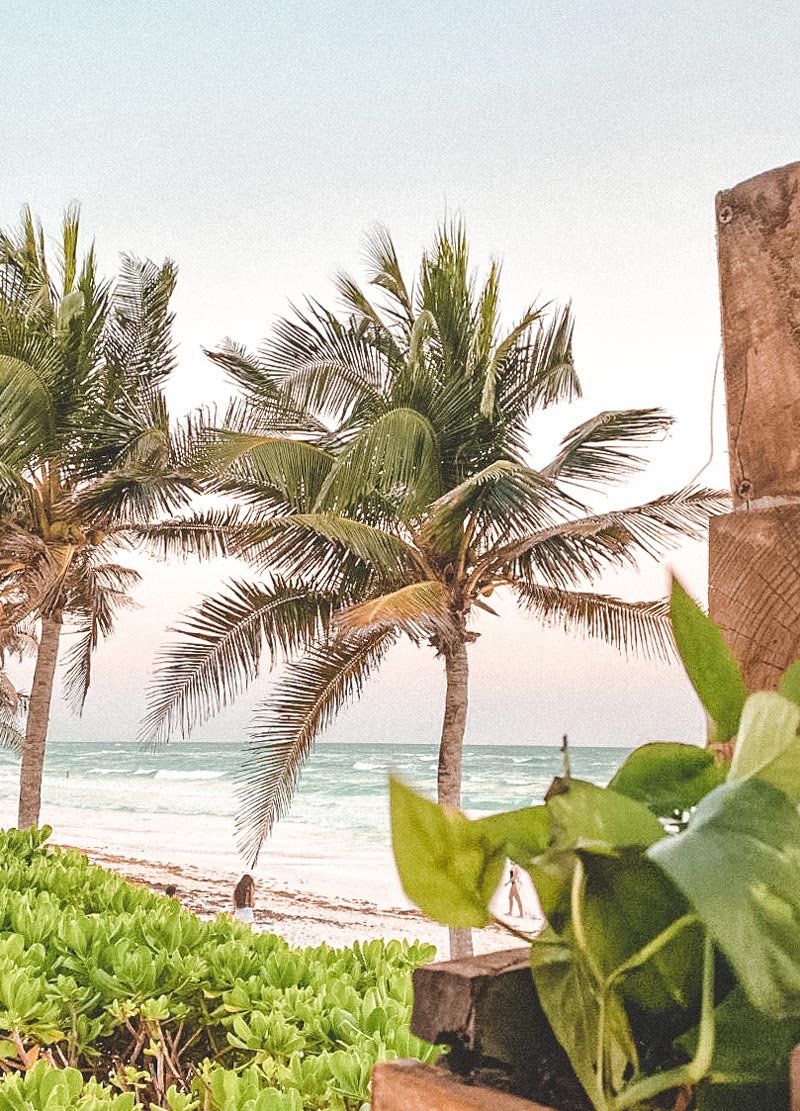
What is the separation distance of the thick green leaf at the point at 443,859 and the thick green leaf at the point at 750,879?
0.10 meters

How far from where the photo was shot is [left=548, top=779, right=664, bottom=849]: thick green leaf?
42 centimetres

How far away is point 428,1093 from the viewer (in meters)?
0.48

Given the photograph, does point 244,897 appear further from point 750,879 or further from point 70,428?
point 750,879

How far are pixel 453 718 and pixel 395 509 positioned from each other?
7.71 ft

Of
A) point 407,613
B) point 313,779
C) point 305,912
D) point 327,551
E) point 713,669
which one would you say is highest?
point 327,551

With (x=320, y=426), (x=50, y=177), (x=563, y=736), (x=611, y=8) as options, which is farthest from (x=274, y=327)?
(x=563, y=736)

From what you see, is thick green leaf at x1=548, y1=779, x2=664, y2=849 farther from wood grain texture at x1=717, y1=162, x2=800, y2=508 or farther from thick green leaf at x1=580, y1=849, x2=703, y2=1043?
wood grain texture at x1=717, y1=162, x2=800, y2=508

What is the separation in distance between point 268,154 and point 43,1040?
60.4ft

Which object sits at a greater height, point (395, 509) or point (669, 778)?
point (395, 509)

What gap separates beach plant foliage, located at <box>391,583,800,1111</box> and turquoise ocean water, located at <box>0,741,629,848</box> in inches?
1162

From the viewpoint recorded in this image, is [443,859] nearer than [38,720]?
Yes

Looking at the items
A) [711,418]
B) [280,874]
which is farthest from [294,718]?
[280,874]

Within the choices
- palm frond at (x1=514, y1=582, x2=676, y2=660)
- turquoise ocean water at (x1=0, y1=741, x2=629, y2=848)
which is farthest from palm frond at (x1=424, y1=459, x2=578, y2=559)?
turquoise ocean water at (x1=0, y1=741, x2=629, y2=848)

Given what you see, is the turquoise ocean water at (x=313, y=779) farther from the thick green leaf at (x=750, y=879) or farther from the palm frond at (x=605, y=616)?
the thick green leaf at (x=750, y=879)
